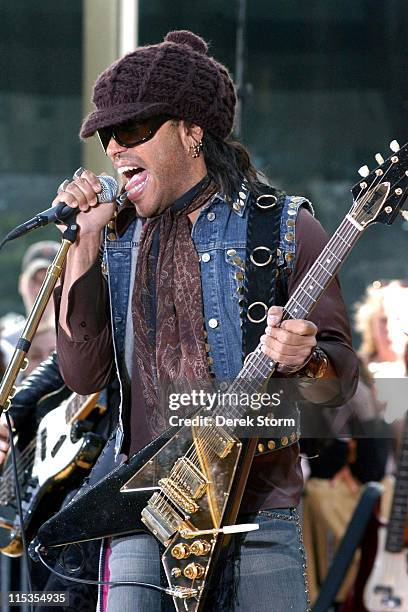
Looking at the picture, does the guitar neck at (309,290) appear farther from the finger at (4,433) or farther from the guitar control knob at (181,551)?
the finger at (4,433)

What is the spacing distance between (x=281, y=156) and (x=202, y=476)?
4.86 meters

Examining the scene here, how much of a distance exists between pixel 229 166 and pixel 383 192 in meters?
0.45

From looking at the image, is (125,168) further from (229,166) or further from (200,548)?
(200,548)

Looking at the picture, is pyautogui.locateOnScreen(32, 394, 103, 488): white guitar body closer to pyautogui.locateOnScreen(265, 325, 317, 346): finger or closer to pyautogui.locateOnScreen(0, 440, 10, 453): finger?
pyautogui.locateOnScreen(0, 440, 10, 453): finger

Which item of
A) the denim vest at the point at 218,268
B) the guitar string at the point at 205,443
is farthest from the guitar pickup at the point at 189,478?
the denim vest at the point at 218,268

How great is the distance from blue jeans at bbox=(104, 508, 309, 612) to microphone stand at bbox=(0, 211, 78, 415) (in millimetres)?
432

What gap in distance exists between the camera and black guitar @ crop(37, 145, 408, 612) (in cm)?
241

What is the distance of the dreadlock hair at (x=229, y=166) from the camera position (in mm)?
2732

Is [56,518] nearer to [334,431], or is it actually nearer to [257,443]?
[257,443]

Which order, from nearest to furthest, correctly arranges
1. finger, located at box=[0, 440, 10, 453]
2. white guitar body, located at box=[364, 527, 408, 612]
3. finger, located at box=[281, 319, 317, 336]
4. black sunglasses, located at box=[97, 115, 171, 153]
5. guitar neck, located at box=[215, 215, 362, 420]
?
finger, located at box=[281, 319, 317, 336] < guitar neck, located at box=[215, 215, 362, 420] < black sunglasses, located at box=[97, 115, 171, 153] < finger, located at box=[0, 440, 10, 453] < white guitar body, located at box=[364, 527, 408, 612]

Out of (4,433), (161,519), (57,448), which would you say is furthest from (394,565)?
(161,519)

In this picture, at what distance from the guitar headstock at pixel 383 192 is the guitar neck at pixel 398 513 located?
2.20 m

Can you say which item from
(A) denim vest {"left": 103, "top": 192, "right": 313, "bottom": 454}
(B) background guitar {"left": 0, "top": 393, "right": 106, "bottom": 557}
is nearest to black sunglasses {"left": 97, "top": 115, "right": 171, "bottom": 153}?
(A) denim vest {"left": 103, "top": 192, "right": 313, "bottom": 454}

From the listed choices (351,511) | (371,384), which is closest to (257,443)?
(371,384)
